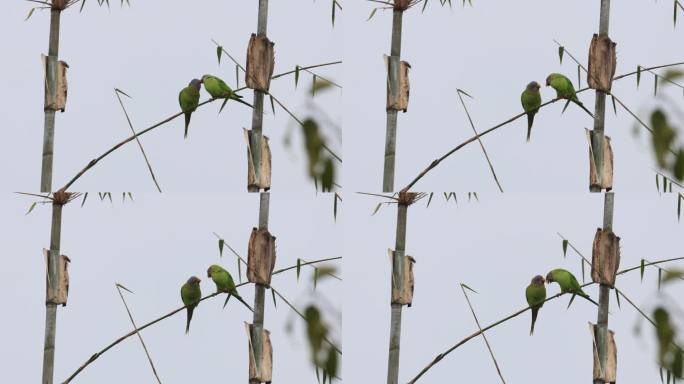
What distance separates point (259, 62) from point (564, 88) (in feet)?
3.36

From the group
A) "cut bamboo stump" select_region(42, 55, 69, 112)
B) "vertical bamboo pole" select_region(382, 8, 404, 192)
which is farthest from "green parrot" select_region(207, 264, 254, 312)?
"cut bamboo stump" select_region(42, 55, 69, 112)

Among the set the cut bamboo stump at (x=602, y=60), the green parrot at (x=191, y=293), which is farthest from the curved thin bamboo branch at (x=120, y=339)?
the cut bamboo stump at (x=602, y=60)

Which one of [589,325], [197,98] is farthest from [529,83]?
[197,98]

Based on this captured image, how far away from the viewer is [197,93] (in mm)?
4535

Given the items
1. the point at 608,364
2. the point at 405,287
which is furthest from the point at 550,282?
the point at 405,287

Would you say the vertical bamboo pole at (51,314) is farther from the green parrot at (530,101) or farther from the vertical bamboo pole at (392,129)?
the green parrot at (530,101)

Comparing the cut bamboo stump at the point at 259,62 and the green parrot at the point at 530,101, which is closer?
the cut bamboo stump at the point at 259,62

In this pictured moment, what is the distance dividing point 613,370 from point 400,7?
1.41 metres

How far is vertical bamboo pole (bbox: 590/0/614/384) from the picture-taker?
4.45m

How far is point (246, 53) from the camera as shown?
14.7 feet

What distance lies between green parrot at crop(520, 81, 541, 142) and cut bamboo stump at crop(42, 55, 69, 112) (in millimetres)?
1562

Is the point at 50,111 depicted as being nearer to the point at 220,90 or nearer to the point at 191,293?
the point at 220,90

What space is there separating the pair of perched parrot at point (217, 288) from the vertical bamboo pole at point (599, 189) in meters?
1.17

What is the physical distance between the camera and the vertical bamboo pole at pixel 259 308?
14.7 feet
